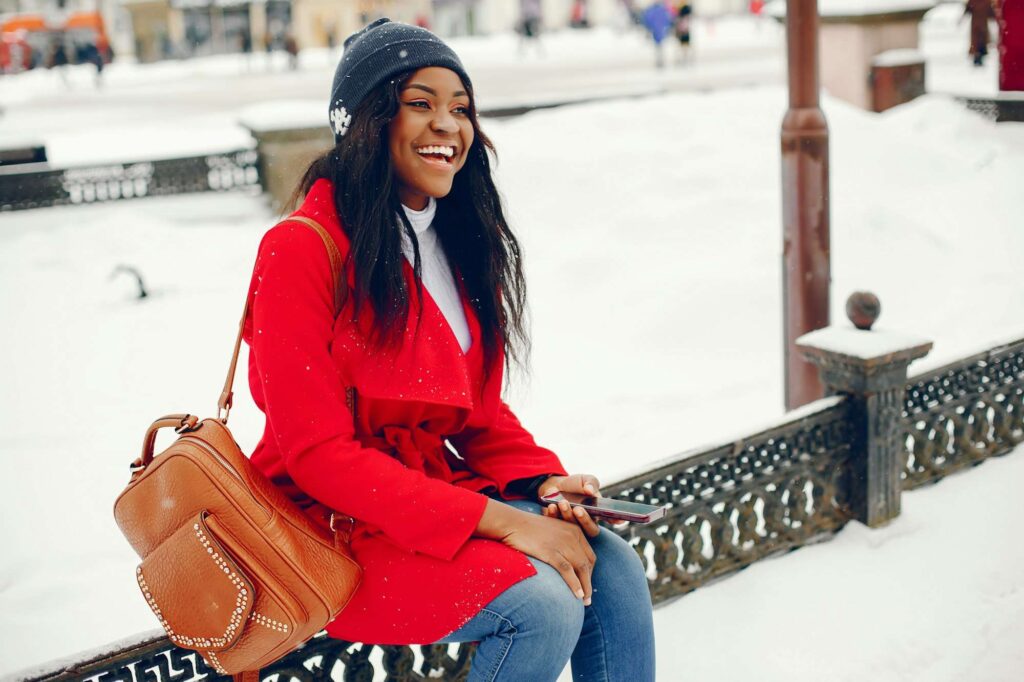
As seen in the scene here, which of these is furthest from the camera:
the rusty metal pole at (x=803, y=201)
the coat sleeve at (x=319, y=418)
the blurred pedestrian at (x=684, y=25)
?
the blurred pedestrian at (x=684, y=25)

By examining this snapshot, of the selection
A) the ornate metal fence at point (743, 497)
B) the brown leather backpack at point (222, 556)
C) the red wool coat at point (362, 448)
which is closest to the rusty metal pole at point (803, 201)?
the ornate metal fence at point (743, 497)

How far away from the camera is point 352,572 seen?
2094mm

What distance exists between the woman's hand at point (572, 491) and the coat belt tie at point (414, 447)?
0.27 m

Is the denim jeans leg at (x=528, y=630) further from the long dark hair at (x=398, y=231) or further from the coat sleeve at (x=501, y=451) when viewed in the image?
the long dark hair at (x=398, y=231)

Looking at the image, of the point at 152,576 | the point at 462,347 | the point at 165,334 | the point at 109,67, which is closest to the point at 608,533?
the point at 462,347

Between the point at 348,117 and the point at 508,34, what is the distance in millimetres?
43839

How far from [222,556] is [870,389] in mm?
2821

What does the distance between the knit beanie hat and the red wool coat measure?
8.1 inches

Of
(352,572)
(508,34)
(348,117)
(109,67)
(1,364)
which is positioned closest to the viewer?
(352,572)

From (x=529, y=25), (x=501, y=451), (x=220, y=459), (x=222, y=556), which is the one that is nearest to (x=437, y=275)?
(x=501, y=451)

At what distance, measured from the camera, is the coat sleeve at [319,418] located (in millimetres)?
2035

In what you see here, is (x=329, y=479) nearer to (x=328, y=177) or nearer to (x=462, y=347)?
(x=462, y=347)

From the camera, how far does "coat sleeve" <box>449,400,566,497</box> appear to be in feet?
8.19

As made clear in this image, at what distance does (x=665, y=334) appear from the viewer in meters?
6.76
